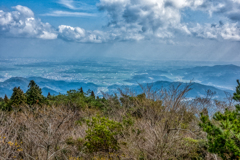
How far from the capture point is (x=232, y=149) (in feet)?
13.9

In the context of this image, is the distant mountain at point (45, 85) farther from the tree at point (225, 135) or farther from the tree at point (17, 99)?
the tree at point (225, 135)

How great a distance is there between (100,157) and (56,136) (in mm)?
2683

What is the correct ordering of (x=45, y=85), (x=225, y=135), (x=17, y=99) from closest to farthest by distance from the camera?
1. (x=225, y=135)
2. (x=17, y=99)
3. (x=45, y=85)

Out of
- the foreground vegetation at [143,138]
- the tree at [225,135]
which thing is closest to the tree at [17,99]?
the foreground vegetation at [143,138]

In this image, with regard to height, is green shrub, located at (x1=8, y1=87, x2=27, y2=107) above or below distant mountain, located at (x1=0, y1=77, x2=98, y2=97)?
above

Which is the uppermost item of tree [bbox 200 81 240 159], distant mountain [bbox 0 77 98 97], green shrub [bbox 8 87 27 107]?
tree [bbox 200 81 240 159]

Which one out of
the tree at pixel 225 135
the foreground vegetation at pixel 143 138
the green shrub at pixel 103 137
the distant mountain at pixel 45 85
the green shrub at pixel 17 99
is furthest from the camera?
the distant mountain at pixel 45 85

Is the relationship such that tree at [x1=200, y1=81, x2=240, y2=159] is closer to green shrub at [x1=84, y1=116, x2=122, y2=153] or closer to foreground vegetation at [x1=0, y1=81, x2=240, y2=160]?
foreground vegetation at [x1=0, y1=81, x2=240, y2=160]

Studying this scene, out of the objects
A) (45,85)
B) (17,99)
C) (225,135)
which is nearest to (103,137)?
(225,135)

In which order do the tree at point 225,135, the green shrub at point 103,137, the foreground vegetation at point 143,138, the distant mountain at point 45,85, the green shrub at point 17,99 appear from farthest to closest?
the distant mountain at point 45,85 < the green shrub at point 17,99 < the green shrub at point 103,137 < the foreground vegetation at point 143,138 < the tree at point 225,135

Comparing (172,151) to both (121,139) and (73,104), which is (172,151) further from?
(73,104)

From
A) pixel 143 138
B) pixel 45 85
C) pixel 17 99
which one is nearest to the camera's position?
pixel 143 138

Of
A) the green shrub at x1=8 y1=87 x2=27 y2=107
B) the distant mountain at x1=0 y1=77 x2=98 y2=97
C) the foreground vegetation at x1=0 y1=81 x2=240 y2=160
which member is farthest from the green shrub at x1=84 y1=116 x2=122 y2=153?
the distant mountain at x1=0 y1=77 x2=98 y2=97

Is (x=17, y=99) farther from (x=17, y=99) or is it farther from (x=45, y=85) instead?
(x=45, y=85)
